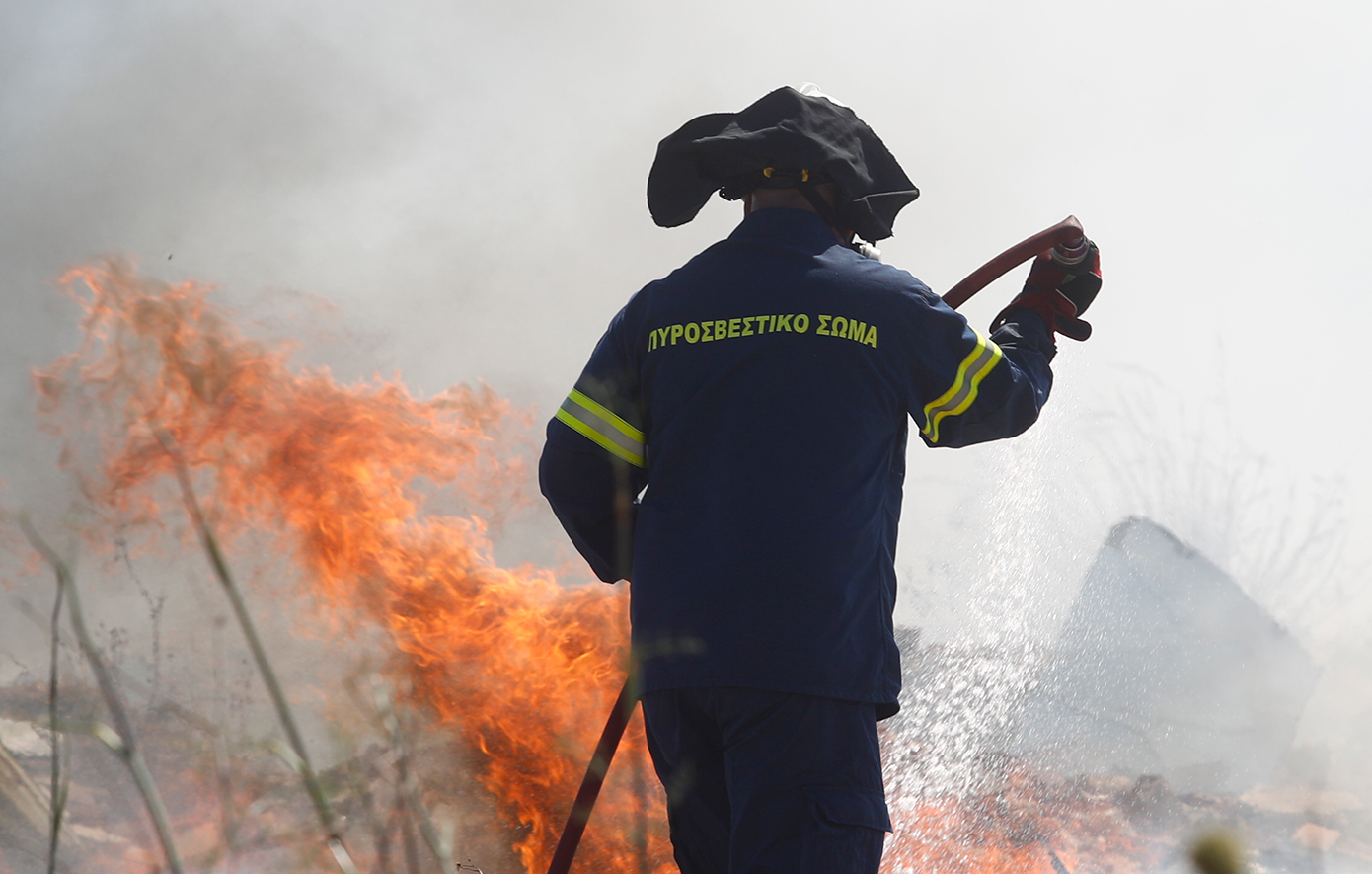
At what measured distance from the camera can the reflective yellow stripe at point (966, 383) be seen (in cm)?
196

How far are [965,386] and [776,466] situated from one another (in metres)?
0.46

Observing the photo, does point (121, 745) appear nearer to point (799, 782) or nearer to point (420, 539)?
point (799, 782)

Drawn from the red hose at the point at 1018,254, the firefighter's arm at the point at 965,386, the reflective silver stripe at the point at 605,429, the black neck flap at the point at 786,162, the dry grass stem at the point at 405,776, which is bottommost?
the dry grass stem at the point at 405,776

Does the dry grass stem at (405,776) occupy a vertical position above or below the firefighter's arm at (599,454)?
below

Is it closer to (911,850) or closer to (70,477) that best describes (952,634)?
(911,850)

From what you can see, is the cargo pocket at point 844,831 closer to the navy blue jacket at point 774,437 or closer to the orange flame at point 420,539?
the navy blue jacket at point 774,437

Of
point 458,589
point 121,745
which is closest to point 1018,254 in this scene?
point 121,745

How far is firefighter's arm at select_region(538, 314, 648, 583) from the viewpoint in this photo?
210cm

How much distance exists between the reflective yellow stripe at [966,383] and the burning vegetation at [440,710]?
9.25 feet

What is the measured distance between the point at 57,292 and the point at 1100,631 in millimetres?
8591

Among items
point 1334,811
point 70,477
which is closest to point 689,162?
point 1334,811

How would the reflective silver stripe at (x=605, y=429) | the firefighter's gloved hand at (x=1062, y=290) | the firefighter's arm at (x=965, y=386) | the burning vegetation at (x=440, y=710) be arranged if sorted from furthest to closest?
the burning vegetation at (x=440, y=710) → the firefighter's gloved hand at (x=1062, y=290) → the reflective silver stripe at (x=605, y=429) → the firefighter's arm at (x=965, y=386)

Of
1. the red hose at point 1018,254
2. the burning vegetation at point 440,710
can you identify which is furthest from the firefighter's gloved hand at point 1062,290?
the burning vegetation at point 440,710

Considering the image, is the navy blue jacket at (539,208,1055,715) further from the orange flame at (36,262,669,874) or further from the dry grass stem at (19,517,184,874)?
the orange flame at (36,262,669,874)
